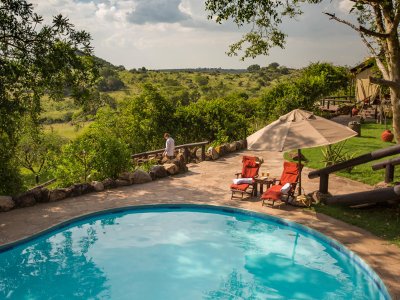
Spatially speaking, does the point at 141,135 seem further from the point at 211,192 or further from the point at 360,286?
the point at 360,286

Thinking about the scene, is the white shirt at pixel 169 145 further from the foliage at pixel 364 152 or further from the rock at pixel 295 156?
the foliage at pixel 364 152

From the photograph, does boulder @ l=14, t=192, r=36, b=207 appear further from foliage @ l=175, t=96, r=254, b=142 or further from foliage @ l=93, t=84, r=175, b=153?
foliage @ l=175, t=96, r=254, b=142

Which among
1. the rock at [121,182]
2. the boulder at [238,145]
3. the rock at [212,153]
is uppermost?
the boulder at [238,145]

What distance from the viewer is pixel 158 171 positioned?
15.7 metres

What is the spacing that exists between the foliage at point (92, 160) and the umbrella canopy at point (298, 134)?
554cm

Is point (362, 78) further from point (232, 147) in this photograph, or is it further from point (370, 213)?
point (370, 213)

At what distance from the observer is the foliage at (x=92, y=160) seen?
1467 cm

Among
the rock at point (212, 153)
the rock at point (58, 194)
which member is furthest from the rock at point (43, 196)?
the rock at point (212, 153)

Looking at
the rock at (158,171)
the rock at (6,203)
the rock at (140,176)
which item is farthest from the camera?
the rock at (158,171)

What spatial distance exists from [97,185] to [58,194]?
4.77 ft

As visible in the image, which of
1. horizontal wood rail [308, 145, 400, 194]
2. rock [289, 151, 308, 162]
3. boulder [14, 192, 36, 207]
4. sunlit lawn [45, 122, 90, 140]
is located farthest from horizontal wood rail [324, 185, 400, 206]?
sunlit lawn [45, 122, 90, 140]

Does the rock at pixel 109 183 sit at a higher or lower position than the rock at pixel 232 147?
lower

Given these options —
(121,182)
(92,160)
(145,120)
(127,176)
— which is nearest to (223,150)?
(127,176)

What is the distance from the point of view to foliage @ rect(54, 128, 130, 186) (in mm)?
14672
